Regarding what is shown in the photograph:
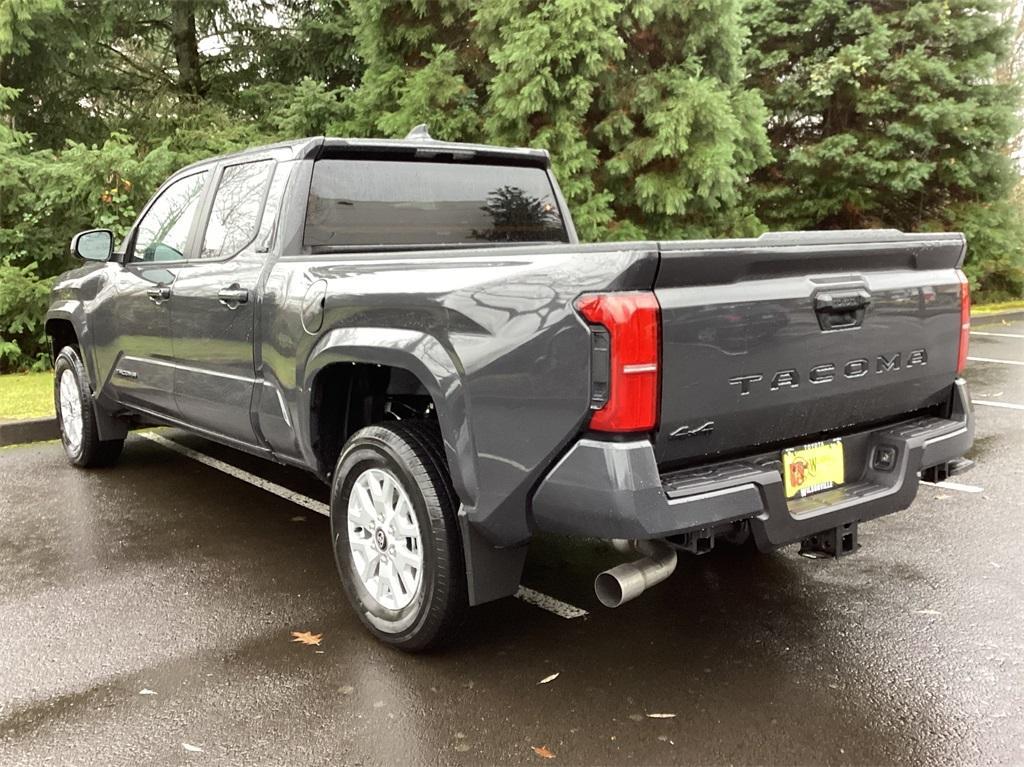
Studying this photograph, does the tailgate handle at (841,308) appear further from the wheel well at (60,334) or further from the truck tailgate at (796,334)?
the wheel well at (60,334)

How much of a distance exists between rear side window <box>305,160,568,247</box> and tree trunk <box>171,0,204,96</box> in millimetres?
10081

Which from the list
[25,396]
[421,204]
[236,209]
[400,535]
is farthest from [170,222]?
[25,396]

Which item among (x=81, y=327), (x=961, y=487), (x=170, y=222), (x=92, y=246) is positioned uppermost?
(x=170, y=222)

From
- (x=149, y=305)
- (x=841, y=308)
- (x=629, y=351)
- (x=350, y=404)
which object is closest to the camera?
(x=629, y=351)

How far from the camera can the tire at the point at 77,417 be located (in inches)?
245

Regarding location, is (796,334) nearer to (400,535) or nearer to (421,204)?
(400,535)

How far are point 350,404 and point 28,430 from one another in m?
4.58

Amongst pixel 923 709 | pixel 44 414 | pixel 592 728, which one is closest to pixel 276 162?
pixel 592 728

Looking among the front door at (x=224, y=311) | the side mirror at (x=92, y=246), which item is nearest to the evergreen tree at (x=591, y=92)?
the side mirror at (x=92, y=246)

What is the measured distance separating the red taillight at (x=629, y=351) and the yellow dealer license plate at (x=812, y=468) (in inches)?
27.2

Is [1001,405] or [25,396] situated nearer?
[1001,405]

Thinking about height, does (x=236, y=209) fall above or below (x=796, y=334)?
above

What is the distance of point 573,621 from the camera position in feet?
12.7

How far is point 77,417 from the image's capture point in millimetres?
6418
